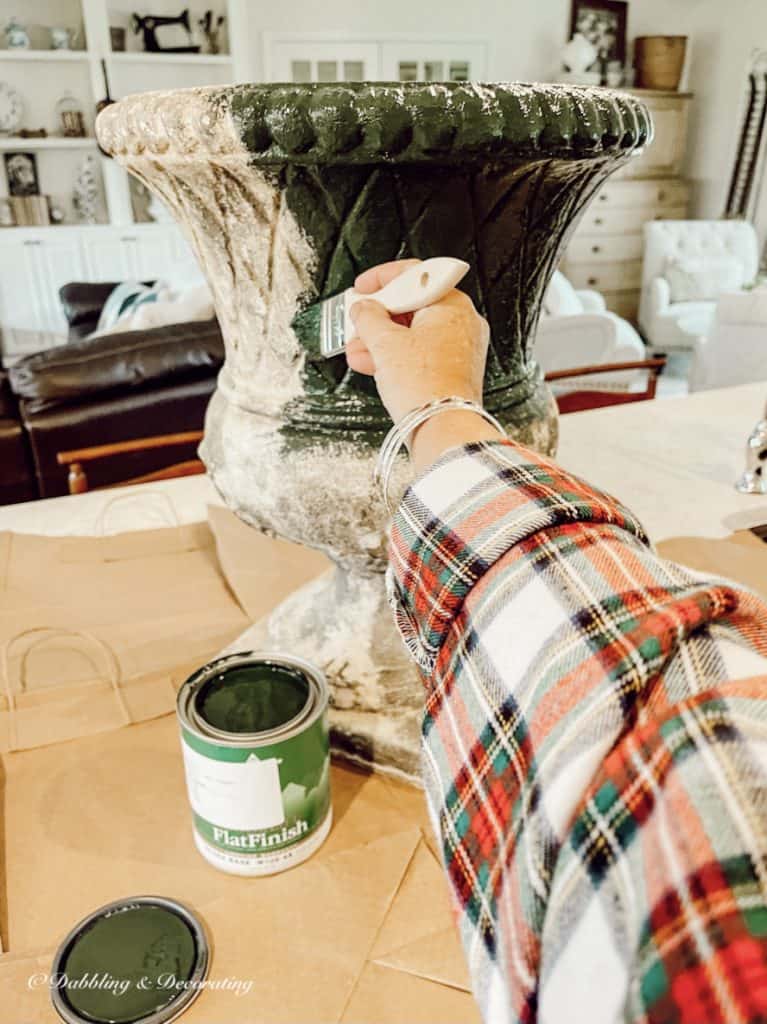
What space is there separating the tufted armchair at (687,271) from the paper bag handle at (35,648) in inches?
180

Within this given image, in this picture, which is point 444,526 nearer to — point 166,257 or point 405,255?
point 405,255

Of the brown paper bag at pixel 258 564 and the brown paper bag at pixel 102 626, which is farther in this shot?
the brown paper bag at pixel 258 564

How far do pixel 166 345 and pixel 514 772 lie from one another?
199 cm

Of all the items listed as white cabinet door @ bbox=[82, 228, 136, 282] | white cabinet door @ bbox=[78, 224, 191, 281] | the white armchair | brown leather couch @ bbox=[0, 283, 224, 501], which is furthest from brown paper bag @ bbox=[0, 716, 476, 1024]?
white cabinet door @ bbox=[82, 228, 136, 282]

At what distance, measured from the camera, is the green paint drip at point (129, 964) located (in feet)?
1.58

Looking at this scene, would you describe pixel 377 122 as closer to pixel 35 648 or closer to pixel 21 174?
pixel 35 648

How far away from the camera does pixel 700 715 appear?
0.86 ft

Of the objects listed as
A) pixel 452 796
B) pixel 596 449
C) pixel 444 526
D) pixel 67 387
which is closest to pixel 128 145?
pixel 444 526

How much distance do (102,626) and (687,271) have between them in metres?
4.90

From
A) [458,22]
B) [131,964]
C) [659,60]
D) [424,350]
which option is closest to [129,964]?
[131,964]

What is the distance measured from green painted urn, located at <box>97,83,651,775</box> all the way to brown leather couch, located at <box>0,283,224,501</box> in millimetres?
1442

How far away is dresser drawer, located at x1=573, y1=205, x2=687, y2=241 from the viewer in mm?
5426

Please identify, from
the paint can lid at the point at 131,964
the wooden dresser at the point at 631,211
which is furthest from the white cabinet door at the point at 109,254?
the paint can lid at the point at 131,964

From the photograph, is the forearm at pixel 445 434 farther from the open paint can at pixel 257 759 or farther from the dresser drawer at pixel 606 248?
the dresser drawer at pixel 606 248
